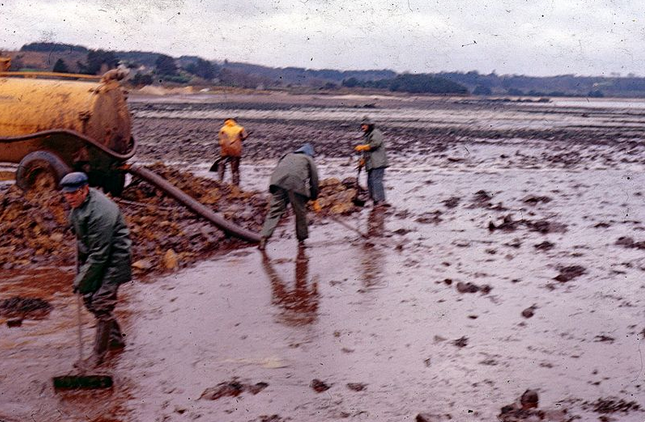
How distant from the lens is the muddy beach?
6.12 m

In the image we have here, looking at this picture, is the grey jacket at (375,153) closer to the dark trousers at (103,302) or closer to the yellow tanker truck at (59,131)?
the yellow tanker truck at (59,131)

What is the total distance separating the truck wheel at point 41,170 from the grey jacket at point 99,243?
5.94m

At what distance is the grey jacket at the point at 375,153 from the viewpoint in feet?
49.2

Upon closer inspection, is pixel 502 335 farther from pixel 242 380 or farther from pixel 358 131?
pixel 358 131

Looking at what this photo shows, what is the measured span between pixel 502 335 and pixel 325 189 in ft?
28.9

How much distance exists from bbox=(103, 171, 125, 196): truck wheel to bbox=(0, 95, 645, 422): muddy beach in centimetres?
34

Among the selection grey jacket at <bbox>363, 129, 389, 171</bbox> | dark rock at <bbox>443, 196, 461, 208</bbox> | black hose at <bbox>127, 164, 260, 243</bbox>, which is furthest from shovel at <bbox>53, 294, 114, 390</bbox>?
dark rock at <bbox>443, 196, 461, 208</bbox>

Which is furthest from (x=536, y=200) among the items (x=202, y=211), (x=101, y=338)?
(x=101, y=338)

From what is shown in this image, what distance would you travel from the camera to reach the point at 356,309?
8.59 meters

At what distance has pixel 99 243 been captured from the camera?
21.9 ft

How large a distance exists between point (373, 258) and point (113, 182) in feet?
16.5

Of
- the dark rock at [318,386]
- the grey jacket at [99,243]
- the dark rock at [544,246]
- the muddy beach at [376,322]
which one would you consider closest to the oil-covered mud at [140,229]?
the muddy beach at [376,322]

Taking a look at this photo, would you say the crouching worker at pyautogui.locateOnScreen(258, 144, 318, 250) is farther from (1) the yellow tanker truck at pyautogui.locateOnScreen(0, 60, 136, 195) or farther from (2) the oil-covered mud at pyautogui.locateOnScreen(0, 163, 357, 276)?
(1) the yellow tanker truck at pyautogui.locateOnScreen(0, 60, 136, 195)

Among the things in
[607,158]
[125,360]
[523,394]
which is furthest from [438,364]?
[607,158]
